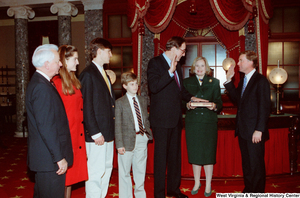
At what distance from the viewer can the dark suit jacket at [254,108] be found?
2.54m

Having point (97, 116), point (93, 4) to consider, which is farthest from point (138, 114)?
point (93, 4)

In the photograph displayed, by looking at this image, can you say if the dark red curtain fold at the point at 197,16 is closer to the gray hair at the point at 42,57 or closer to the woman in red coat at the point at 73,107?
the woman in red coat at the point at 73,107

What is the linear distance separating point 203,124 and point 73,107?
1.57m

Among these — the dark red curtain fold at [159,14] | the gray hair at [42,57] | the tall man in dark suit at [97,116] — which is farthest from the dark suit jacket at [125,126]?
the dark red curtain fold at [159,14]

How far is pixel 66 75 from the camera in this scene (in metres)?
2.18

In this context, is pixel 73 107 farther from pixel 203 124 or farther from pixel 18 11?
pixel 18 11

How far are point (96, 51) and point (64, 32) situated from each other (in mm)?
4914

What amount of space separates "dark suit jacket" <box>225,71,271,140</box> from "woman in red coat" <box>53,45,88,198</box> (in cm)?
172

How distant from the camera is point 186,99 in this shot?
3010 millimetres

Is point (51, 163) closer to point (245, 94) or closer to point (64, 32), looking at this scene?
point (245, 94)

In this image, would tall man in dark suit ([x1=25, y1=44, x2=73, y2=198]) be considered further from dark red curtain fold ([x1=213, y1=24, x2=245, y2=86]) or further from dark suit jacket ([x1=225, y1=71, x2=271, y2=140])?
dark red curtain fold ([x1=213, y1=24, x2=245, y2=86])

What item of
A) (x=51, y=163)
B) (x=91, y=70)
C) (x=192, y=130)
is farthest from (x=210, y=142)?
(x=51, y=163)

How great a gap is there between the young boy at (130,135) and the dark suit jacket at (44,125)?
0.86 meters

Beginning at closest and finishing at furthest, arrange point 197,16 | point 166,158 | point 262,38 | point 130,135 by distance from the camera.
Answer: point 130,135 → point 166,158 → point 262,38 → point 197,16
